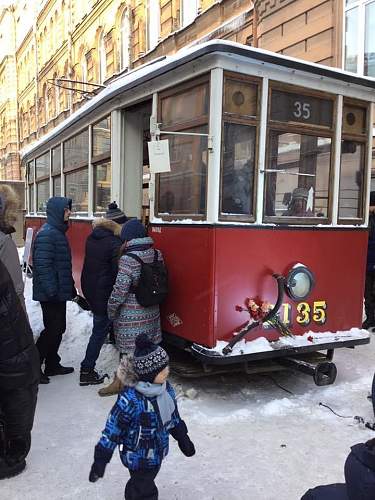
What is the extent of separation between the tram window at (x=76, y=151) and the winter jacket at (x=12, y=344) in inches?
153

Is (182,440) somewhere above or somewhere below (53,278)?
below

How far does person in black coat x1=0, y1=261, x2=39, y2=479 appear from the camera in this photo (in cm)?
275

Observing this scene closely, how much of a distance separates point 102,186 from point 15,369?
136 inches

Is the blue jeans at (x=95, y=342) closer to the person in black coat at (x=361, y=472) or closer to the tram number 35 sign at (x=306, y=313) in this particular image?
the tram number 35 sign at (x=306, y=313)

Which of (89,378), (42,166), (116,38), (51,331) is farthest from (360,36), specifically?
(116,38)

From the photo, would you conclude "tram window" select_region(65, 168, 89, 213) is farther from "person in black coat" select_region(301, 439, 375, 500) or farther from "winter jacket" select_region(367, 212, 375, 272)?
"person in black coat" select_region(301, 439, 375, 500)

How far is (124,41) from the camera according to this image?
20.3 meters

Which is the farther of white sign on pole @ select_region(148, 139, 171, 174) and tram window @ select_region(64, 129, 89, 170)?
tram window @ select_region(64, 129, 89, 170)

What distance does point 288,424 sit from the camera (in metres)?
3.85

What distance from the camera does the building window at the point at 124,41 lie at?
19781 millimetres

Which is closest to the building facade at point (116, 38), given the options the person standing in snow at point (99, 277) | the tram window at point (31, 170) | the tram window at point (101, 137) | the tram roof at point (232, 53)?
the tram window at point (31, 170)

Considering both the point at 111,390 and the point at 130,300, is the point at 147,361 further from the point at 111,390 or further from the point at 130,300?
the point at 111,390

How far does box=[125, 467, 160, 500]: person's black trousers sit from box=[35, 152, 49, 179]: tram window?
23.6 ft

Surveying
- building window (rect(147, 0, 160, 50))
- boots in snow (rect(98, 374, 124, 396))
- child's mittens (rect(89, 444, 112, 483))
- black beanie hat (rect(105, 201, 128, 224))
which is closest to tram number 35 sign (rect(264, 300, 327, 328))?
boots in snow (rect(98, 374, 124, 396))
